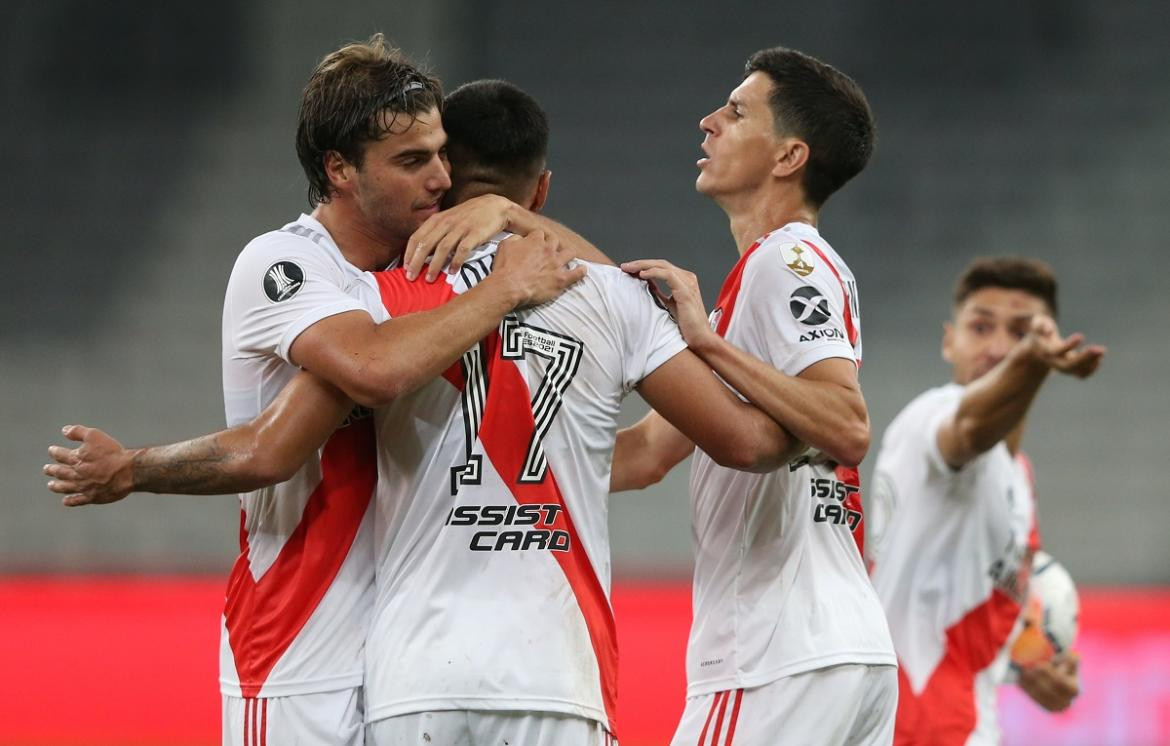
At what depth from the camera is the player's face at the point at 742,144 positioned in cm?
421

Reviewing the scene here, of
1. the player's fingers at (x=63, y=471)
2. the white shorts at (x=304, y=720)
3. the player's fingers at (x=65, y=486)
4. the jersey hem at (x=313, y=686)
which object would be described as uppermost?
the player's fingers at (x=63, y=471)

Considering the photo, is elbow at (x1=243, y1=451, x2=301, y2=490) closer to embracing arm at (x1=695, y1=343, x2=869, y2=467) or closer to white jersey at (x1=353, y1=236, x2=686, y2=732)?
white jersey at (x1=353, y1=236, x2=686, y2=732)

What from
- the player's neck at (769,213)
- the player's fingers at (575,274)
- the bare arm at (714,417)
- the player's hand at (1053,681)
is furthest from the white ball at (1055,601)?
the player's fingers at (575,274)

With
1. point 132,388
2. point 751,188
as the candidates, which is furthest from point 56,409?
point 751,188

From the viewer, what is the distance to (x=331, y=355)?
3326 mm

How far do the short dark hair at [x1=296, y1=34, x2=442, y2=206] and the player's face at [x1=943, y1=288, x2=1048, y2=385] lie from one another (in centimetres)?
311

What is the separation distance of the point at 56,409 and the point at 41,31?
3278 mm

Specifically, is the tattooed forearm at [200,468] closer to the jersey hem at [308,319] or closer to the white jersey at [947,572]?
the jersey hem at [308,319]

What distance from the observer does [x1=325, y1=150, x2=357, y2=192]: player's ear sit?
3.77m

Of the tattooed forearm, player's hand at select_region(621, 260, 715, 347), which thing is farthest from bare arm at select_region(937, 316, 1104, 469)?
the tattooed forearm

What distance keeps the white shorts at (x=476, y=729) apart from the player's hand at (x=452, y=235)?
1.02 meters

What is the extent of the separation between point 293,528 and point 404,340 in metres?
0.65

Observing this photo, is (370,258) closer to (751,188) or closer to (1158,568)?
(751,188)

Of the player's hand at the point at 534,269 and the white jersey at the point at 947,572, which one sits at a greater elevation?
the player's hand at the point at 534,269
